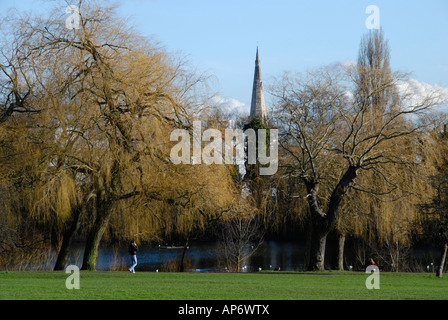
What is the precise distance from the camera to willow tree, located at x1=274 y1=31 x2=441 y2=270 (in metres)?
22.6

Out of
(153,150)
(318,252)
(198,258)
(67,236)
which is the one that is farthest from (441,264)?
(198,258)

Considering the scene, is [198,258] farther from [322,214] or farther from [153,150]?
[153,150]

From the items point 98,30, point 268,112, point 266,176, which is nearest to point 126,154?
point 98,30

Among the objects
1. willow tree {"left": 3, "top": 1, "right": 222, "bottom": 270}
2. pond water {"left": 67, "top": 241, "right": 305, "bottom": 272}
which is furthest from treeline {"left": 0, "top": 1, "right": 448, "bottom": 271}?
pond water {"left": 67, "top": 241, "right": 305, "bottom": 272}

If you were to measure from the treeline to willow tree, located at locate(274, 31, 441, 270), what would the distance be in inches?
2.3

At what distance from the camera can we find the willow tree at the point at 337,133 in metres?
22.6

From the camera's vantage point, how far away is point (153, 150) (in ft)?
65.8

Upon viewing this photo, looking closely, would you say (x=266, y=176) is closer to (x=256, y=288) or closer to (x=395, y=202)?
(x=395, y=202)

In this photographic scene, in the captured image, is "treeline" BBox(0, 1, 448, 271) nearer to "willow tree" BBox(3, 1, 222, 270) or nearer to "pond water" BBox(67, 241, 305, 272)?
"willow tree" BBox(3, 1, 222, 270)

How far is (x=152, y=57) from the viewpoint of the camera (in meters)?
20.7

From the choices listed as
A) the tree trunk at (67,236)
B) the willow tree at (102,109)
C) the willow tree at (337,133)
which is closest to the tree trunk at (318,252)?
the willow tree at (337,133)

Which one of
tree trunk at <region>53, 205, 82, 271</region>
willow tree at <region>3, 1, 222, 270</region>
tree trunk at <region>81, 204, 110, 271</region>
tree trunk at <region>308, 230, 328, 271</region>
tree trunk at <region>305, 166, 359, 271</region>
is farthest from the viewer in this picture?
tree trunk at <region>308, 230, 328, 271</region>

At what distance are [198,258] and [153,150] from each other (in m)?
18.8
